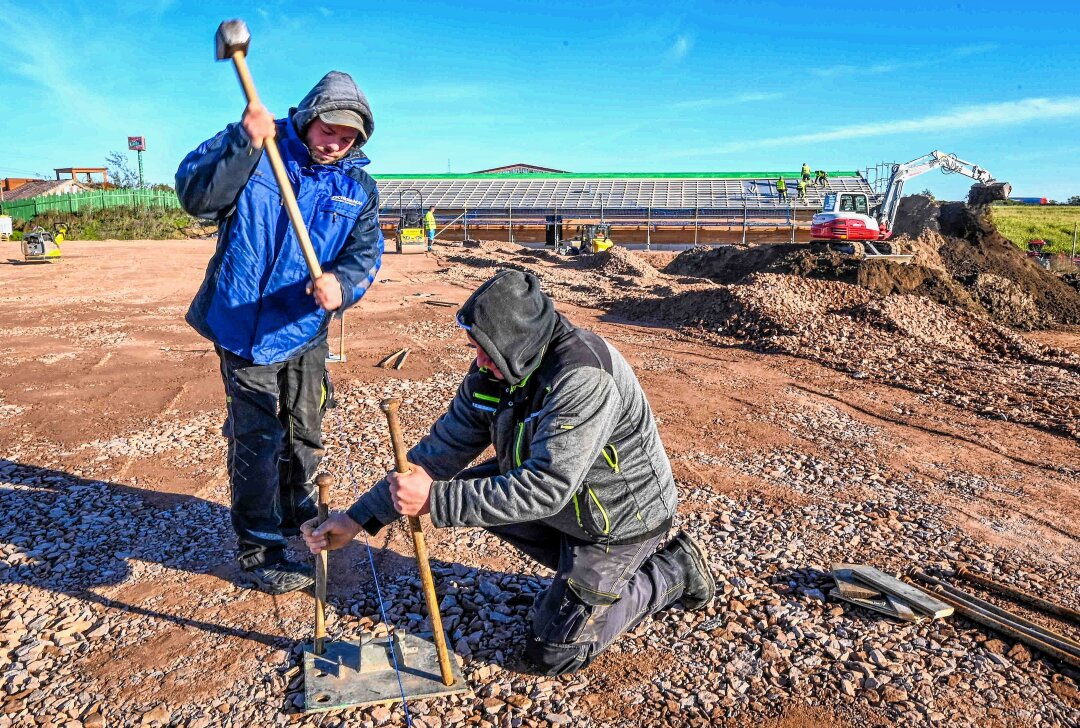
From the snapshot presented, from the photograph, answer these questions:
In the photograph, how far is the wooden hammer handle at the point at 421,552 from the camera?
2412 mm

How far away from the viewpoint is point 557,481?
104 inches

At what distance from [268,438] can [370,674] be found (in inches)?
43.7

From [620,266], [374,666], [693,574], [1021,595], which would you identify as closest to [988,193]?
[620,266]

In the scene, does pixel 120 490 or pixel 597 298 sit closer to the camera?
pixel 120 490

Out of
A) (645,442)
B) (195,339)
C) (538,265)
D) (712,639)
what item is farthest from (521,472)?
(538,265)

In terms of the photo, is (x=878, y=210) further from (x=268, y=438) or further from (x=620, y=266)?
(x=268, y=438)

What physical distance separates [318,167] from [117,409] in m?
4.40

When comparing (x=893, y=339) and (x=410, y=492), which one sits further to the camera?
(x=893, y=339)

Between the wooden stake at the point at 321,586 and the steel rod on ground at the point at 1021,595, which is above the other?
the wooden stake at the point at 321,586

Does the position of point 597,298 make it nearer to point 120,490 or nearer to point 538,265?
point 538,265

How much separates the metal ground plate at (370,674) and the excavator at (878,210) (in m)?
15.1

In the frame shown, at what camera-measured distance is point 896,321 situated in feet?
34.9

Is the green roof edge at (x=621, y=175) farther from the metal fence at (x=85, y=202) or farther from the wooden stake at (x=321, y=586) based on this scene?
the wooden stake at (x=321, y=586)

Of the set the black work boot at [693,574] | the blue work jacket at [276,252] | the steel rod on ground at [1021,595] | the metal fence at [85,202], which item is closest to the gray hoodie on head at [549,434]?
the black work boot at [693,574]
